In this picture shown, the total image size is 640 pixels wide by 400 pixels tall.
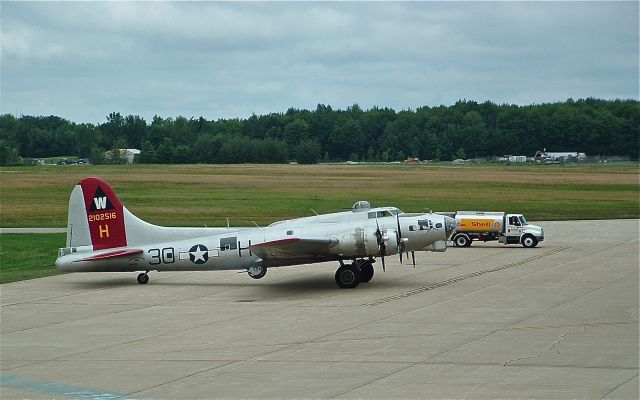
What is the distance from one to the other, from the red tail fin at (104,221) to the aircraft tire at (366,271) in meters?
9.57

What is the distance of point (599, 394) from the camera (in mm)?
18484

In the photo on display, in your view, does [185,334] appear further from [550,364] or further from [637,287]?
[637,287]

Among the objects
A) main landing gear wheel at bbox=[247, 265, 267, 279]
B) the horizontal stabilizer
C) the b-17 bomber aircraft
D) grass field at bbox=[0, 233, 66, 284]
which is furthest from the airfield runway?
grass field at bbox=[0, 233, 66, 284]

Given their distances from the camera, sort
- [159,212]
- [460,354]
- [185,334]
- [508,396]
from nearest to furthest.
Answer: [508,396], [460,354], [185,334], [159,212]

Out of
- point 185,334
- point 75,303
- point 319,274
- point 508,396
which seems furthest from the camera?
point 319,274

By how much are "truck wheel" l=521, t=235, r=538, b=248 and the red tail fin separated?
25.1 m

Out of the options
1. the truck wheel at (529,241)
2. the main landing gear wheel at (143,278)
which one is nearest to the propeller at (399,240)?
the main landing gear wheel at (143,278)

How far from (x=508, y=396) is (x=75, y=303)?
19402 mm

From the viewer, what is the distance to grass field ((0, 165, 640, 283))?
245 feet

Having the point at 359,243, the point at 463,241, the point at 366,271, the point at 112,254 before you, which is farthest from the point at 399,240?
the point at 463,241

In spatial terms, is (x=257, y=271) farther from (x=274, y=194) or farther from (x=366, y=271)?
(x=274, y=194)

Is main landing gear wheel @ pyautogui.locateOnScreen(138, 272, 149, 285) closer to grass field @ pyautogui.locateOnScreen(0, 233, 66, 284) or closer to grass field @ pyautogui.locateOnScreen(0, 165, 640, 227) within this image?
grass field @ pyautogui.locateOnScreen(0, 233, 66, 284)

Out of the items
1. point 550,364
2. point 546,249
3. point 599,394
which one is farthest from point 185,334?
point 546,249

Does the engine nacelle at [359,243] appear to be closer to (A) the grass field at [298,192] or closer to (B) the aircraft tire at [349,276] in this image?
(B) the aircraft tire at [349,276]
